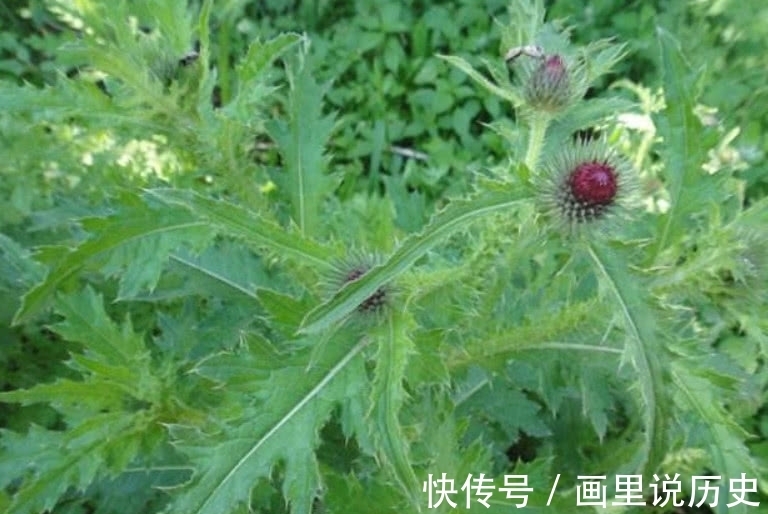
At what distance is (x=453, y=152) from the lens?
11.5ft

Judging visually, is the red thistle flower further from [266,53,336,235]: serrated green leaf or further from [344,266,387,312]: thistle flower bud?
[266,53,336,235]: serrated green leaf

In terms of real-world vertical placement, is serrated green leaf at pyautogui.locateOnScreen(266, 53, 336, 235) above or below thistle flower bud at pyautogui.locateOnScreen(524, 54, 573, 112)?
above

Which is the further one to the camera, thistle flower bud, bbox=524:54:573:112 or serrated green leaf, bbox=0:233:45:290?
serrated green leaf, bbox=0:233:45:290

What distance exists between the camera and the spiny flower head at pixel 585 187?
4.83 ft

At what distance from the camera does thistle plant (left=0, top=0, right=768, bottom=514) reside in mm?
1518

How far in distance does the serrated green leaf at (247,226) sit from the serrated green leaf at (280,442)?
15cm

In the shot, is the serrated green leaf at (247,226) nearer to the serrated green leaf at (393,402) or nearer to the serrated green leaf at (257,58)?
the serrated green leaf at (393,402)

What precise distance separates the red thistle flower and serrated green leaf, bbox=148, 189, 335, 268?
0.36 metres

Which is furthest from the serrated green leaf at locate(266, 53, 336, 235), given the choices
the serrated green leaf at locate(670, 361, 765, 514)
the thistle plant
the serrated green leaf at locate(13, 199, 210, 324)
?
the serrated green leaf at locate(670, 361, 765, 514)

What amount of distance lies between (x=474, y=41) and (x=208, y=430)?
7.01ft

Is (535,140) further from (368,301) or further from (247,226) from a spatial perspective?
(247,226)

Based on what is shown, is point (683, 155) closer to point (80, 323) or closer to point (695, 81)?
point (695, 81)

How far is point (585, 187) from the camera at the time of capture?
4.81ft

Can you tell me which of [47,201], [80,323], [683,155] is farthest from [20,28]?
[683,155]
